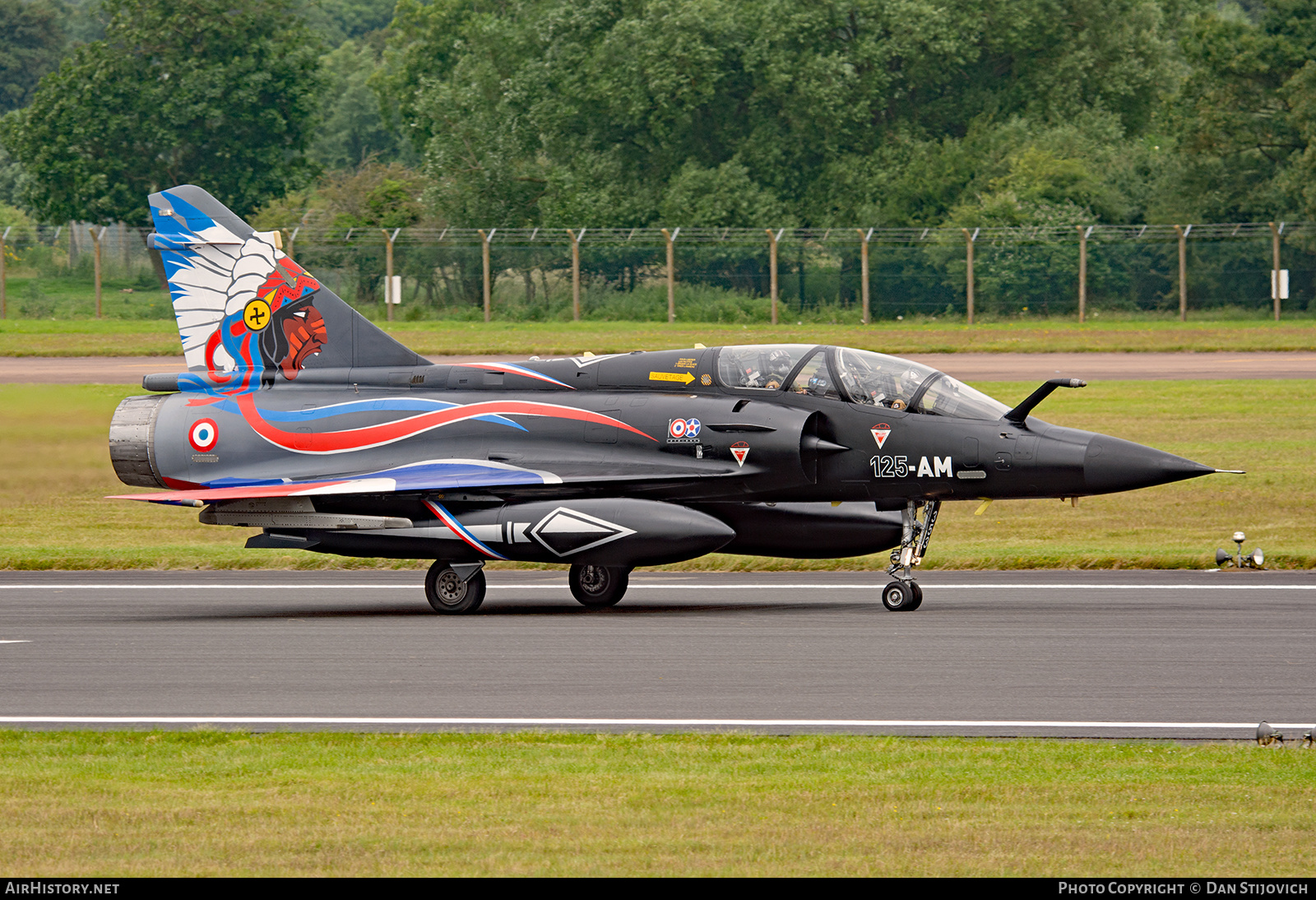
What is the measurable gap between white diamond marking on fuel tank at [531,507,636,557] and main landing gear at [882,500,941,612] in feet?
8.84

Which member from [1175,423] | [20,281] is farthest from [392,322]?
[1175,423]

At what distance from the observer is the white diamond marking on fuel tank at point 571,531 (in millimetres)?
16625

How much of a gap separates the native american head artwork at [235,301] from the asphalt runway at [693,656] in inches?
98.1

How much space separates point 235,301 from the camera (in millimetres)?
19281

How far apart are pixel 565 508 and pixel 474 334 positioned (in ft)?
107

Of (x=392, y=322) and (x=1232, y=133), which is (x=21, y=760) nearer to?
(x=392, y=322)

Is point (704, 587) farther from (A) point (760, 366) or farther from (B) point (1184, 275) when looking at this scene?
(B) point (1184, 275)

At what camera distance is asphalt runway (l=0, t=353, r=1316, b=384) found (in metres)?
38.2

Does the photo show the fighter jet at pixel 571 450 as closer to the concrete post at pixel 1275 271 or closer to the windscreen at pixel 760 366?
the windscreen at pixel 760 366

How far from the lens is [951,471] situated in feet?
54.1

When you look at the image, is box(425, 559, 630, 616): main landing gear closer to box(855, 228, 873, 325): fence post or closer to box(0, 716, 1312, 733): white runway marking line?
box(0, 716, 1312, 733): white runway marking line

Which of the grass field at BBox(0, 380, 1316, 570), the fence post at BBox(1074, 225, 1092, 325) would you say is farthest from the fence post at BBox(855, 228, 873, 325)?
the grass field at BBox(0, 380, 1316, 570)

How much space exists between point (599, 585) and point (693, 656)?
369 centimetres

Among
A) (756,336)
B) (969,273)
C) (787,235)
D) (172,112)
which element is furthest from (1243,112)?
(172,112)
